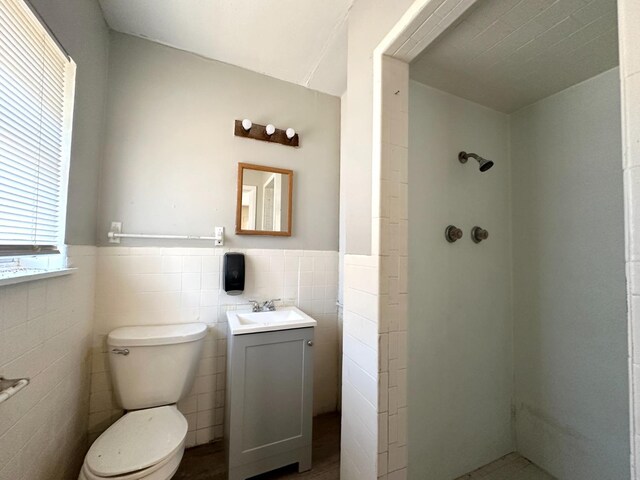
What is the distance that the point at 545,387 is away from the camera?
4.61 feet

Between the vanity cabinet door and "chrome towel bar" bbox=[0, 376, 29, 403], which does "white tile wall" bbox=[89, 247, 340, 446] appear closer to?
the vanity cabinet door

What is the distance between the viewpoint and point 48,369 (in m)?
0.96

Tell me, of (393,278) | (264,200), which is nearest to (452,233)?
(393,278)

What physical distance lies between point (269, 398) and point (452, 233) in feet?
4.56

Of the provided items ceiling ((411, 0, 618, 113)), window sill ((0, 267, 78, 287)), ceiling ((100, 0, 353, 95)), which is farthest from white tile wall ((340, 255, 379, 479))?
ceiling ((100, 0, 353, 95))

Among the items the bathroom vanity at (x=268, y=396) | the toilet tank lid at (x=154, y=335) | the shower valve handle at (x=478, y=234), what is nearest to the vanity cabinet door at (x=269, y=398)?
the bathroom vanity at (x=268, y=396)

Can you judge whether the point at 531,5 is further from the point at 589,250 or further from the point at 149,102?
the point at 149,102

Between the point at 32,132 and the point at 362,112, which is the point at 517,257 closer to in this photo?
the point at 362,112

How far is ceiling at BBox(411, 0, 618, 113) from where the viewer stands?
0.93 metres

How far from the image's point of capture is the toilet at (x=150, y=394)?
98 cm

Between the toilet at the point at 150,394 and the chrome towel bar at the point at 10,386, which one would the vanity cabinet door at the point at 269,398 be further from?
the chrome towel bar at the point at 10,386

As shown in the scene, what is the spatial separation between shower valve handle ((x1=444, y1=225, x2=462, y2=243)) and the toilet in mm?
Result: 1538

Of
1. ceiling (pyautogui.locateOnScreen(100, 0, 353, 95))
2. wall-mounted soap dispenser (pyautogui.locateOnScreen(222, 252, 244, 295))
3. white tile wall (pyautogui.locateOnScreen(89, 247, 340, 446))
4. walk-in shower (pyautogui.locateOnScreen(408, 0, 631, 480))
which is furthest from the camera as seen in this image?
wall-mounted soap dispenser (pyautogui.locateOnScreen(222, 252, 244, 295))

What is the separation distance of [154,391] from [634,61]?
2051 mm
